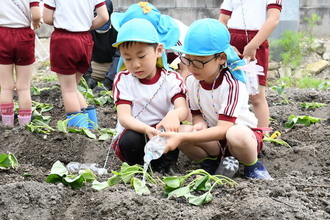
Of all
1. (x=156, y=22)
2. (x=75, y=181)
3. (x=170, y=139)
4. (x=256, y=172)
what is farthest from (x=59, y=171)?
(x=156, y=22)

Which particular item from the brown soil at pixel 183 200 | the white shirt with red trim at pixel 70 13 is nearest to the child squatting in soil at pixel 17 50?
the white shirt with red trim at pixel 70 13

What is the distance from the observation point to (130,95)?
3344 millimetres

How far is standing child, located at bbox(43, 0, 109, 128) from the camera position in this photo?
14.6 feet

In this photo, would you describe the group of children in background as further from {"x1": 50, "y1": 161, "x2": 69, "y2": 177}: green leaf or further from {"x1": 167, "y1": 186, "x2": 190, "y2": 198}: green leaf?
{"x1": 50, "y1": 161, "x2": 69, "y2": 177}: green leaf

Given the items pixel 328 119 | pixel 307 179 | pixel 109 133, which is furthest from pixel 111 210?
pixel 328 119

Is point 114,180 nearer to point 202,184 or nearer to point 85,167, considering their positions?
point 202,184

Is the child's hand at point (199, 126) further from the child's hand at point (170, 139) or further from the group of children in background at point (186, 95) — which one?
the child's hand at point (170, 139)

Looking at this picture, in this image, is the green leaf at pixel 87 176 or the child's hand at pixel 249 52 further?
the child's hand at pixel 249 52

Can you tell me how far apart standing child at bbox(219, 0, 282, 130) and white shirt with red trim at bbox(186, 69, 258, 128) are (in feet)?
2.51

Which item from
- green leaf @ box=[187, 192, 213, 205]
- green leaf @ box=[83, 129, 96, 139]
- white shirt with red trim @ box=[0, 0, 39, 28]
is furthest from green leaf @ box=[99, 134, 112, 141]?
green leaf @ box=[187, 192, 213, 205]

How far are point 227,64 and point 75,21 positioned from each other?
164cm

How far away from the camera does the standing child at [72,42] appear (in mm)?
4461

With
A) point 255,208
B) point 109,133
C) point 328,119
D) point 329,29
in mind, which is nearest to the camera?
point 255,208

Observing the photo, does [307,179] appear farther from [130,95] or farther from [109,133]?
[109,133]
